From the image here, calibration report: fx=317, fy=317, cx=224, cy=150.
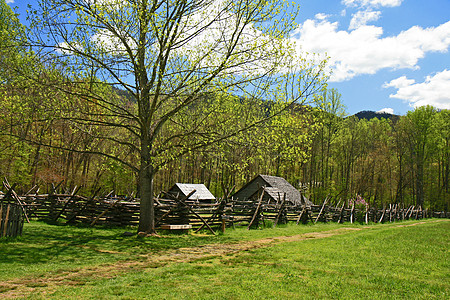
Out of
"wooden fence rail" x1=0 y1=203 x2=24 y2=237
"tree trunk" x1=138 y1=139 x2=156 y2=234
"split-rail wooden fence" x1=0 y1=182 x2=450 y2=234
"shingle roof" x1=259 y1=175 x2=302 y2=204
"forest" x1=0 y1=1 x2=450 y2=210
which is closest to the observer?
"wooden fence rail" x1=0 y1=203 x2=24 y2=237

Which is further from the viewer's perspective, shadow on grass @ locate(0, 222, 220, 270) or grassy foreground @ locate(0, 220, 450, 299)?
shadow on grass @ locate(0, 222, 220, 270)

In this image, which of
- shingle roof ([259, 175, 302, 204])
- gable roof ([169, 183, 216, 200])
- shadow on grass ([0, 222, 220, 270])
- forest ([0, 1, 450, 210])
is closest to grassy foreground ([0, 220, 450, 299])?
shadow on grass ([0, 222, 220, 270])

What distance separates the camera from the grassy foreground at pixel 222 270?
5121mm

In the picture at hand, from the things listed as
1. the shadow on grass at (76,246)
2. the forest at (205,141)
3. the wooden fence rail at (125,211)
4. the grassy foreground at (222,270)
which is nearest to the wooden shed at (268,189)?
the forest at (205,141)

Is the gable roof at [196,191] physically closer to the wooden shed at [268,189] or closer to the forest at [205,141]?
the forest at [205,141]

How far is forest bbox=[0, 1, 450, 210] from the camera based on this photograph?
11.1 metres

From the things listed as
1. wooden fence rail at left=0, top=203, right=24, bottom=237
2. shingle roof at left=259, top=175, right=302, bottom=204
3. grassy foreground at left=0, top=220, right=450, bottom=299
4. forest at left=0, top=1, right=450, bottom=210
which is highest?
forest at left=0, top=1, right=450, bottom=210

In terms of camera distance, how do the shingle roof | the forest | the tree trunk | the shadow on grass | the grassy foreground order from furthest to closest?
the shingle roof → the tree trunk → the forest → the shadow on grass → the grassy foreground

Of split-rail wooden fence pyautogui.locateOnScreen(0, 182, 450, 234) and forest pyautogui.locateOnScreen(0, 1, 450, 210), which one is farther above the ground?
forest pyautogui.locateOnScreen(0, 1, 450, 210)

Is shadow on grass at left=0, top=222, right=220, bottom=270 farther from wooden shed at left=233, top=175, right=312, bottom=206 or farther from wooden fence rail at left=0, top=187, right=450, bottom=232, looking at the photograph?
wooden shed at left=233, top=175, right=312, bottom=206

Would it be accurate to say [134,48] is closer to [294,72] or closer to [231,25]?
[231,25]

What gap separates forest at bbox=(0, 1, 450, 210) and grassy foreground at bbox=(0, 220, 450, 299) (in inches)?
137

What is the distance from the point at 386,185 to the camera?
43.7m

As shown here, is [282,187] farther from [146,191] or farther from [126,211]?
[146,191]
